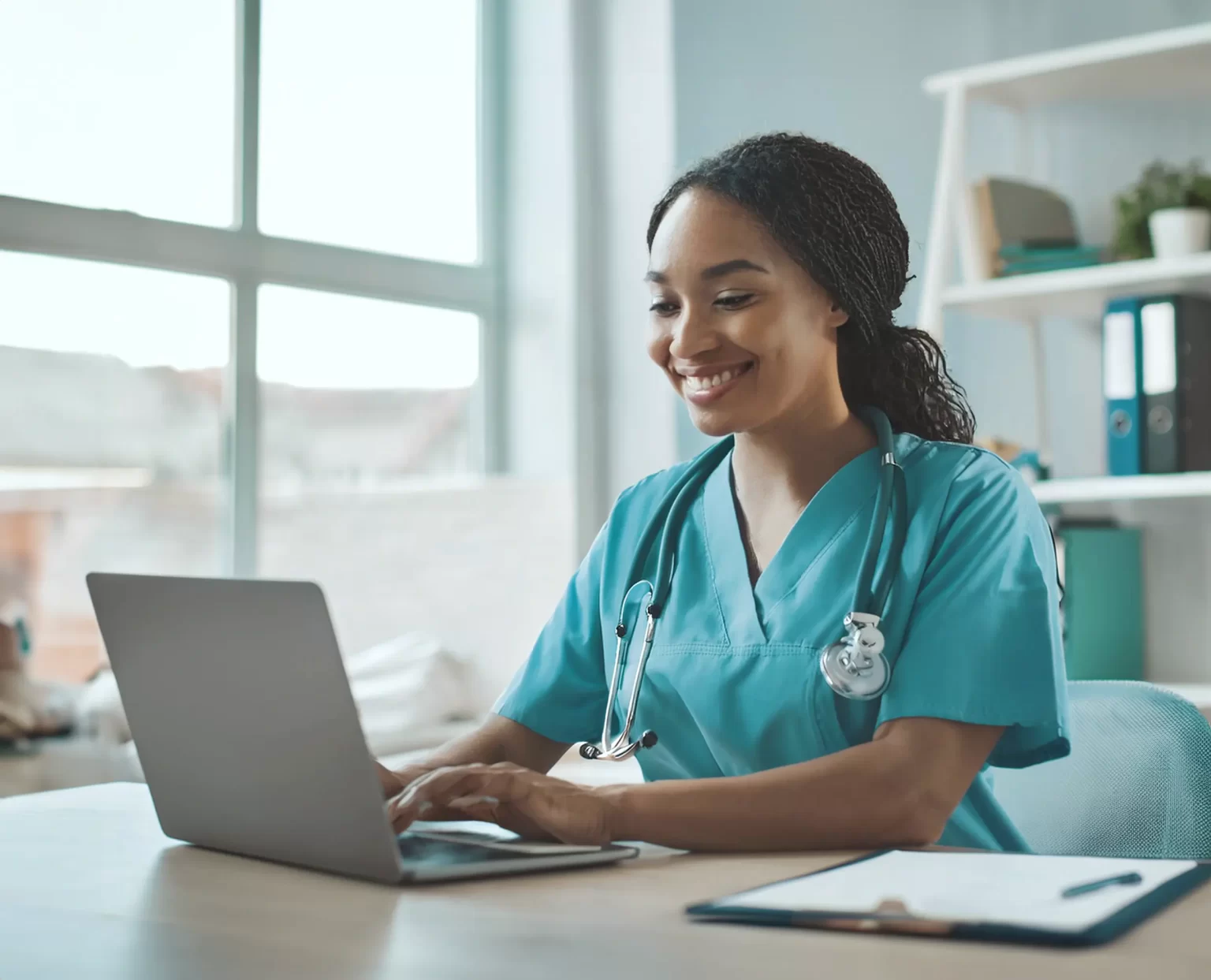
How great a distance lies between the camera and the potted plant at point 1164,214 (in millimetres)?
2215

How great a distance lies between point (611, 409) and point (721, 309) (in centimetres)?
188

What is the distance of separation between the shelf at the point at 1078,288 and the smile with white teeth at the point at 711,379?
1.21 m

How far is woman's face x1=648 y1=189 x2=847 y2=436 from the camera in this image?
4.05 feet

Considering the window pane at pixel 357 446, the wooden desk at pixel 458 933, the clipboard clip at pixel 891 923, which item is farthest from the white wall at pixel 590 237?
the clipboard clip at pixel 891 923

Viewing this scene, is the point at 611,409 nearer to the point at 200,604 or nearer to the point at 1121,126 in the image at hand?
the point at 1121,126

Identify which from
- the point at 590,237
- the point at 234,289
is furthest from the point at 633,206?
the point at 234,289

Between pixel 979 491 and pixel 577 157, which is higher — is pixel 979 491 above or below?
below

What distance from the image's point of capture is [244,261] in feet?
8.66

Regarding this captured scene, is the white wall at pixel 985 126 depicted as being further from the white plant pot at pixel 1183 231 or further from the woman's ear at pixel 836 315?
the woman's ear at pixel 836 315

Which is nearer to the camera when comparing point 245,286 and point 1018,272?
point 1018,272

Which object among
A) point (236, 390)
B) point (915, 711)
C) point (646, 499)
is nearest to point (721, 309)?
point (646, 499)

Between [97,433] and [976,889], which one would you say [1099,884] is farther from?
[97,433]

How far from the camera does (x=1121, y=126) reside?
2.51 m

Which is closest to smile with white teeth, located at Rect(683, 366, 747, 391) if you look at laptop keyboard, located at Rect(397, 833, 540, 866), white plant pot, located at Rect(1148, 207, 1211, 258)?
laptop keyboard, located at Rect(397, 833, 540, 866)
